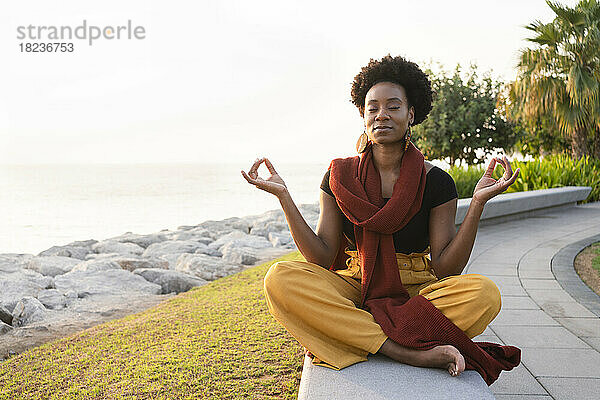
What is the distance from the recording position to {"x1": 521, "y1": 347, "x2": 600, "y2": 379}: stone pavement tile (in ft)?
9.98

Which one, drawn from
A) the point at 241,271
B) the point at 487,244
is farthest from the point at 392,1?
the point at 241,271

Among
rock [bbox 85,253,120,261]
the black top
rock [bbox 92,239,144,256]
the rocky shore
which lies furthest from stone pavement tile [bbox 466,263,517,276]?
rock [bbox 92,239,144,256]

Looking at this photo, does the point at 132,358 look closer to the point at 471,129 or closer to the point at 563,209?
the point at 563,209

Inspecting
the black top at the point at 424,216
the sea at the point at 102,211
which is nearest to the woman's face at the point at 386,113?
the black top at the point at 424,216

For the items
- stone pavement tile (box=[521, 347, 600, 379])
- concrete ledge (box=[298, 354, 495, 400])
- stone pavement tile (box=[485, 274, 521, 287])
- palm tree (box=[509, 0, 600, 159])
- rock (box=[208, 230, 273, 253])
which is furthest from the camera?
palm tree (box=[509, 0, 600, 159])

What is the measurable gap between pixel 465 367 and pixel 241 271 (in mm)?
5461

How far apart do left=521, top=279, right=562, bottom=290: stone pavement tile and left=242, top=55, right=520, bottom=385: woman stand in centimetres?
272

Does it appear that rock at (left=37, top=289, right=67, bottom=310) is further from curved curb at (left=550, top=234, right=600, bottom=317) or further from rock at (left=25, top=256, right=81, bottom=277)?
curved curb at (left=550, top=234, right=600, bottom=317)

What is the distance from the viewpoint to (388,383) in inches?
85.1

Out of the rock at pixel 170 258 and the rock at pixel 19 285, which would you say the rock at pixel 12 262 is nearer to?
the rock at pixel 19 285

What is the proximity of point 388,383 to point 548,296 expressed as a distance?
3159 mm

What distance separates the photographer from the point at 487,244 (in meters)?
7.33

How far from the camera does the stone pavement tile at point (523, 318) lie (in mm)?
3992

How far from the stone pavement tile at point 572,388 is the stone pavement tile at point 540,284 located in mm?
2227
